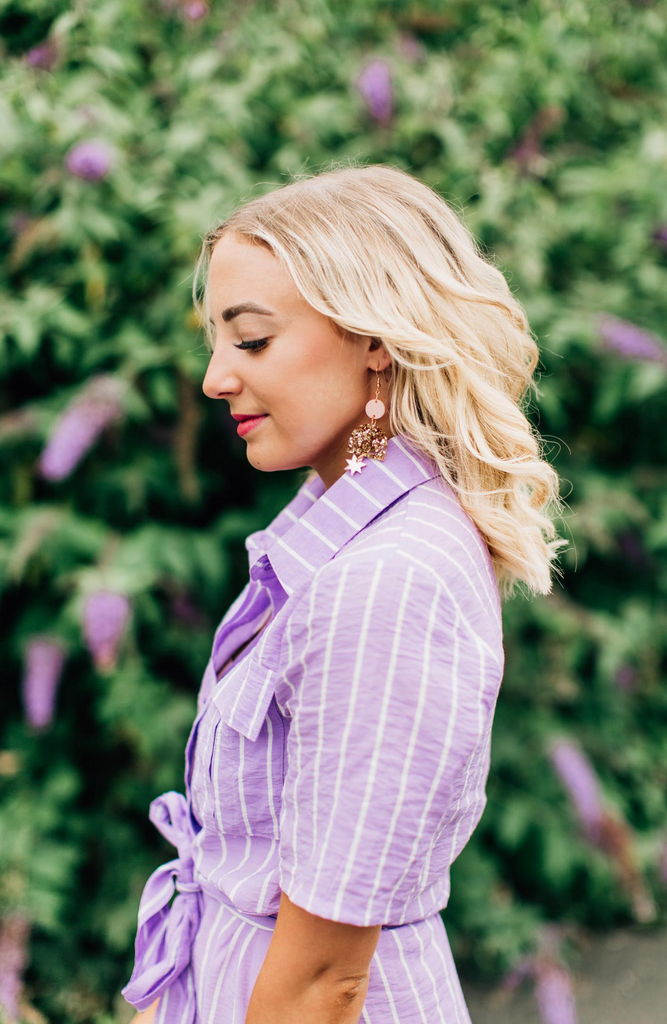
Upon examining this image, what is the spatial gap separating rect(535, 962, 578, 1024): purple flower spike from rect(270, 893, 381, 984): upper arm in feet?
6.45

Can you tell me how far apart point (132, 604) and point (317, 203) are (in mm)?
1423

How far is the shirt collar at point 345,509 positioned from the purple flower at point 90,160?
5.31 feet

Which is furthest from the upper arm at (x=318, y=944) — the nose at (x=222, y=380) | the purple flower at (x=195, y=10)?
the purple flower at (x=195, y=10)

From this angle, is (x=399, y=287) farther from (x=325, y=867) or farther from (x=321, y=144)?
(x=321, y=144)

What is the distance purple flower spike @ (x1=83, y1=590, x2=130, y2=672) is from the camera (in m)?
2.00

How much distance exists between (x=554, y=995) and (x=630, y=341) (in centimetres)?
208

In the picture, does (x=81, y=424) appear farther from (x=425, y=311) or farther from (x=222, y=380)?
(x=425, y=311)

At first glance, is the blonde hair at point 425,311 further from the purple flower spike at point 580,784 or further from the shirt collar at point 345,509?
the purple flower spike at point 580,784

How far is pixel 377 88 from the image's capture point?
103 inches

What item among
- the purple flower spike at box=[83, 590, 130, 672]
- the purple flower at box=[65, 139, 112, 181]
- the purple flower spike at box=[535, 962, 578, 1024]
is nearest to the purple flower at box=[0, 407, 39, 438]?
the purple flower spike at box=[83, 590, 130, 672]

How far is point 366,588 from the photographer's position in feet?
2.71

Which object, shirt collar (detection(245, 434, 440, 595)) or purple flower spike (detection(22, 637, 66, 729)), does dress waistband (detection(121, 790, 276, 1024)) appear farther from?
purple flower spike (detection(22, 637, 66, 729))

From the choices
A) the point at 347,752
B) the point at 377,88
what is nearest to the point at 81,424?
the point at 377,88

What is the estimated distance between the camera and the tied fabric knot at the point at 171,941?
1.20 m
